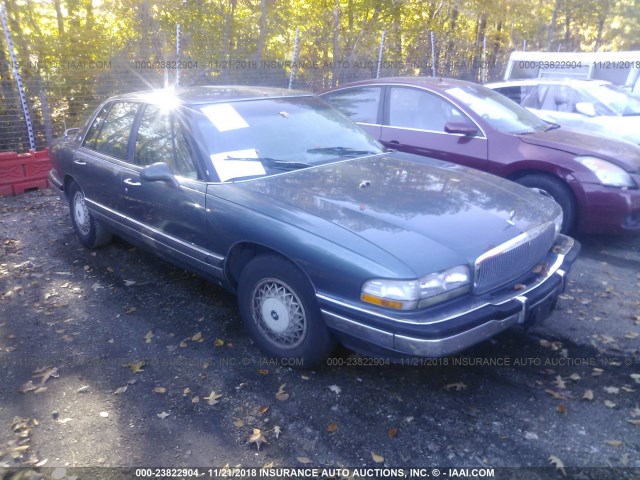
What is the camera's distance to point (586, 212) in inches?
210

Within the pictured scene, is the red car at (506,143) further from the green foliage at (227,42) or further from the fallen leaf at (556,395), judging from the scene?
the green foliage at (227,42)

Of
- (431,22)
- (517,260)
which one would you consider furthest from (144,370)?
(431,22)

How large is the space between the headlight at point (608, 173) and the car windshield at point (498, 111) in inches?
31.8

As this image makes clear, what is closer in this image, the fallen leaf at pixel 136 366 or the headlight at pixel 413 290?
the headlight at pixel 413 290

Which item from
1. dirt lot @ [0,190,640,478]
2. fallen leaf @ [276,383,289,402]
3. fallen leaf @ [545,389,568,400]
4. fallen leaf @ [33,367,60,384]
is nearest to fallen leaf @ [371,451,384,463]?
dirt lot @ [0,190,640,478]

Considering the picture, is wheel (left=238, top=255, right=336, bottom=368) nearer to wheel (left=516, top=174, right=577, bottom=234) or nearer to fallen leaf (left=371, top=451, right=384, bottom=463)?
fallen leaf (left=371, top=451, right=384, bottom=463)

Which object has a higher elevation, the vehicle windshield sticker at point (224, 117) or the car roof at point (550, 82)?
the car roof at point (550, 82)

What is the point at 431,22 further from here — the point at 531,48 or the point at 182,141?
the point at 182,141

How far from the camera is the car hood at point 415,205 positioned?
299 cm

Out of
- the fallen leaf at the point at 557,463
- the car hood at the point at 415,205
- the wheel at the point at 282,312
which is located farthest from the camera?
the wheel at the point at 282,312

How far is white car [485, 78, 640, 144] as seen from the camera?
7.98 m

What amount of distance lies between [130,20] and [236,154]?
9.44 metres

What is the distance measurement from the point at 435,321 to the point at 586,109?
6.81m

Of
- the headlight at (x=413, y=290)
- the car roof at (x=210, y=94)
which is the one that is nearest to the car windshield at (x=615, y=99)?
the car roof at (x=210, y=94)
